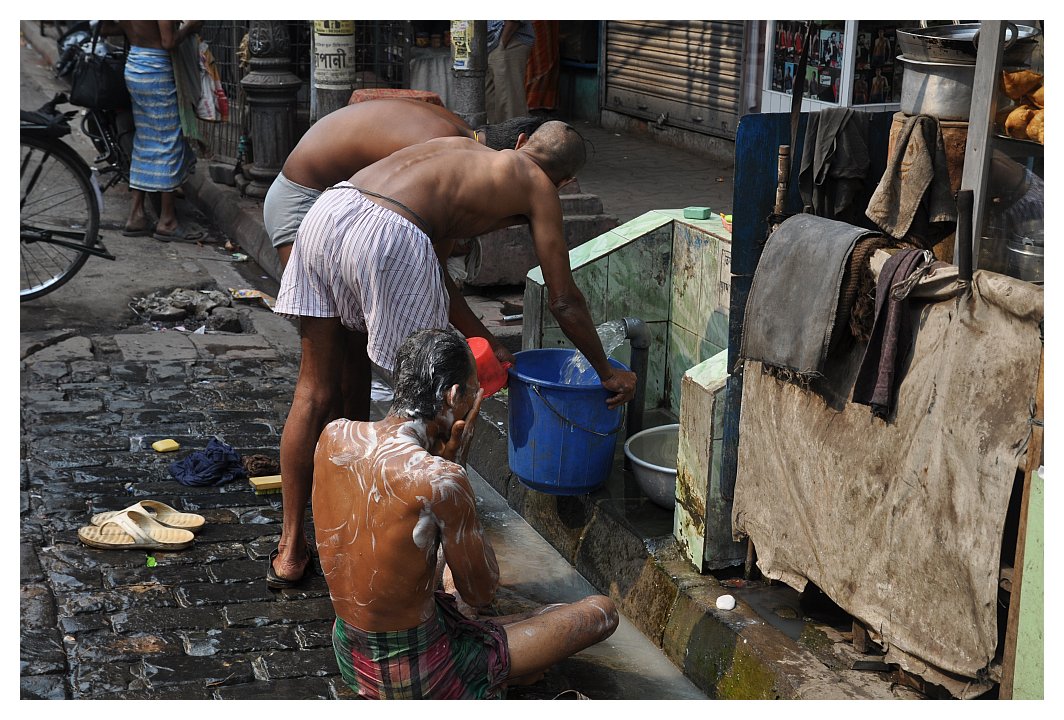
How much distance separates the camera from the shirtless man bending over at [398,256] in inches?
→ 162

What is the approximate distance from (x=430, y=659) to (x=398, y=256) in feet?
4.76

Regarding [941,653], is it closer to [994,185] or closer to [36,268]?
[994,185]

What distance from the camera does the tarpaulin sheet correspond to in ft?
10.2

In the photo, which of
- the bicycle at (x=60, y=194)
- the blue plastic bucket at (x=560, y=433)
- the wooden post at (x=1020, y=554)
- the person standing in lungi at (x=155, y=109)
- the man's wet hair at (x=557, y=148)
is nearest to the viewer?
the wooden post at (x=1020, y=554)

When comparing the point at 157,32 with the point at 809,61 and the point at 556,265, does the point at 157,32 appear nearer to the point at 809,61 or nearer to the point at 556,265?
the point at 809,61

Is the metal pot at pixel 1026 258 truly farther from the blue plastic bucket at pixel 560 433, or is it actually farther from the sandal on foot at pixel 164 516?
the sandal on foot at pixel 164 516

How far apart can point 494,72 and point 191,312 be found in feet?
15.4

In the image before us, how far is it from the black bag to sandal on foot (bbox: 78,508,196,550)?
5.86m

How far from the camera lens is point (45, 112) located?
7801mm

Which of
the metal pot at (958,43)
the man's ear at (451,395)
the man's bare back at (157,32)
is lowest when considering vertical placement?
the man's ear at (451,395)

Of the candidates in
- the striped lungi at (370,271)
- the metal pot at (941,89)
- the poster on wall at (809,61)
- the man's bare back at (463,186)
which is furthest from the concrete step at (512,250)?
the metal pot at (941,89)

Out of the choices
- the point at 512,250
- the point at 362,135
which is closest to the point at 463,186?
the point at 362,135

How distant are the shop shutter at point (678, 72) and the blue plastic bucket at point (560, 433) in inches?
284

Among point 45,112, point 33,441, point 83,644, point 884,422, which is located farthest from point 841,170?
point 45,112
